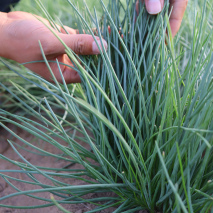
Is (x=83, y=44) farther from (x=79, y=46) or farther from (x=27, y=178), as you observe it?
(x=27, y=178)

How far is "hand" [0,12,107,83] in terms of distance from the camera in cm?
64

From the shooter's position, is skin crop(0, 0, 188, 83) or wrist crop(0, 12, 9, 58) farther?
wrist crop(0, 12, 9, 58)

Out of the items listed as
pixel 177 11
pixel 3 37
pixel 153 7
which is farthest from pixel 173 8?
pixel 3 37

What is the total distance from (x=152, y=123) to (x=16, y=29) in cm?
48

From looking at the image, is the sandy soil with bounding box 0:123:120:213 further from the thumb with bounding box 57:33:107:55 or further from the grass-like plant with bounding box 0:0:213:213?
the thumb with bounding box 57:33:107:55

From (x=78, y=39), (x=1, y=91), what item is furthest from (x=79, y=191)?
(x=1, y=91)

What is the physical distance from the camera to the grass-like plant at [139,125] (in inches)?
17.8

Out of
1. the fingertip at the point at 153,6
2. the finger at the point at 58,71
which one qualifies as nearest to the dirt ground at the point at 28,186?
the finger at the point at 58,71

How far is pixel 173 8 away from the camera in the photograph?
0.76m

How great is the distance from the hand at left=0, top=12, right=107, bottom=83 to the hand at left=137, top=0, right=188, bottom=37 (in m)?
0.15

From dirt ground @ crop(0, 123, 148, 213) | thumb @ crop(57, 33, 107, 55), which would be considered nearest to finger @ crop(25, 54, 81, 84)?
thumb @ crop(57, 33, 107, 55)

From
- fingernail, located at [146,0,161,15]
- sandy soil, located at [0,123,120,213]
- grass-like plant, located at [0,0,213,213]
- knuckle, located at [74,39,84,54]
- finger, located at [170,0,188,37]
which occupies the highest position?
fingernail, located at [146,0,161,15]

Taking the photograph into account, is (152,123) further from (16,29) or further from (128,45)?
(16,29)

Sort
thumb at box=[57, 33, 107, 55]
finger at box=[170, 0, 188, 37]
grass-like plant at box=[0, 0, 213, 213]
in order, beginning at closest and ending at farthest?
grass-like plant at box=[0, 0, 213, 213] → thumb at box=[57, 33, 107, 55] → finger at box=[170, 0, 188, 37]
